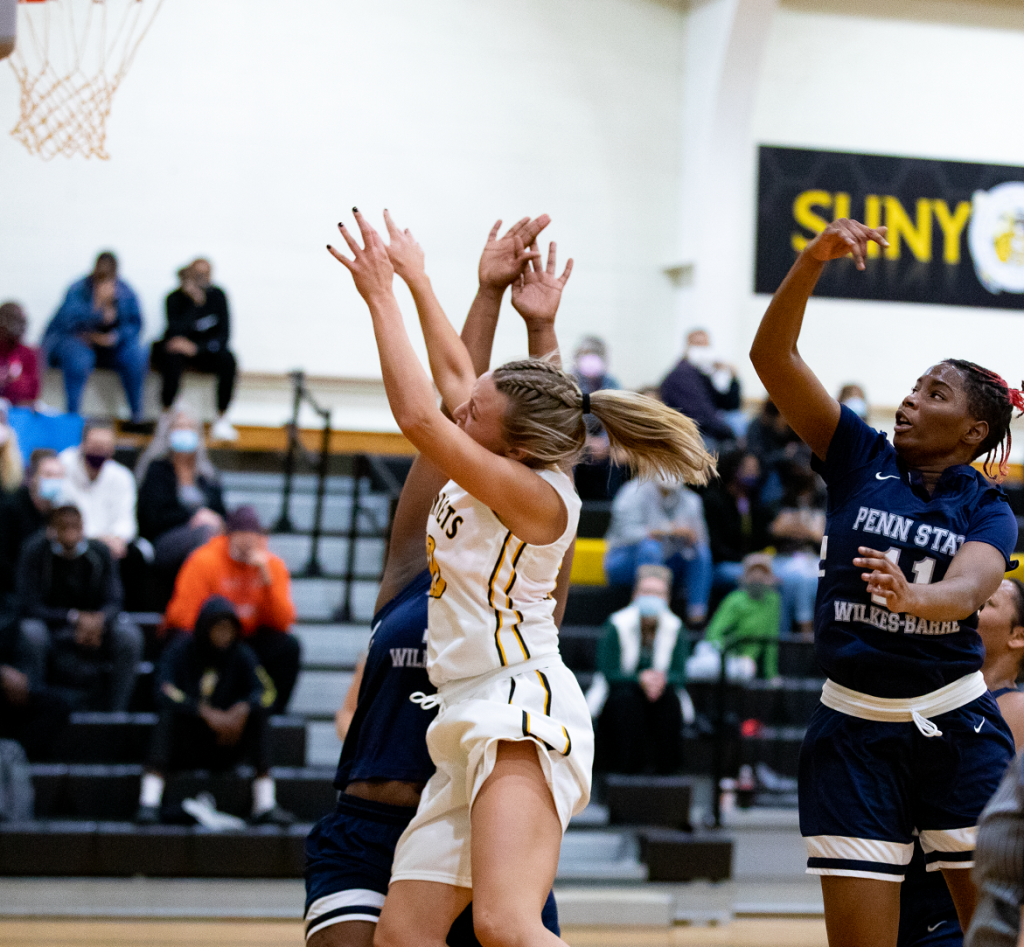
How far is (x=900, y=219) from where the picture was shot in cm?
1127

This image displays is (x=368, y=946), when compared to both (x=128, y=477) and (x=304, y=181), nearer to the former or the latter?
(x=128, y=477)

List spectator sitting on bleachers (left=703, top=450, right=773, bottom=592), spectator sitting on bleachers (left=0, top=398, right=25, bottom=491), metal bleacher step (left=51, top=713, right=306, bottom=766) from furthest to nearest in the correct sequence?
spectator sitting on bleachers (left=703, top=450, right=773, bottom=592) < spectator sitting on bleachers (left=0, top=398, right=25, bottom=491) < metal bleacher step (left=51, top=713, right=306, bottom=766)

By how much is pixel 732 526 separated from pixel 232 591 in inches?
139

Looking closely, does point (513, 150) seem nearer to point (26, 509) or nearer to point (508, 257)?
point (26, 509)

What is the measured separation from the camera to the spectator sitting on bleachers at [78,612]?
7031 millimetres

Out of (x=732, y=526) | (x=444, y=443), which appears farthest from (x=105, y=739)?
(x=444, y=443)

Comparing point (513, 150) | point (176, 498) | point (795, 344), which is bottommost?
point (176, 498)

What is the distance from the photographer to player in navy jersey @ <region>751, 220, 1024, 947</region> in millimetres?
2934

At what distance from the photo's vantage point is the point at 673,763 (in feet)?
24.3

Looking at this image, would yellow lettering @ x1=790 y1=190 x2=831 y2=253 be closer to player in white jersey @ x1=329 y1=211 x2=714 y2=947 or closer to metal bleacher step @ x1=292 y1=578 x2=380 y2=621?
metal bleacher step @ x1=292 y1=578 x2=380 y2=621

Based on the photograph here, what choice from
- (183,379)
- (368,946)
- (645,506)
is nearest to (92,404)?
(183,379)

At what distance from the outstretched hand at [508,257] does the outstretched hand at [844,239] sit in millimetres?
639

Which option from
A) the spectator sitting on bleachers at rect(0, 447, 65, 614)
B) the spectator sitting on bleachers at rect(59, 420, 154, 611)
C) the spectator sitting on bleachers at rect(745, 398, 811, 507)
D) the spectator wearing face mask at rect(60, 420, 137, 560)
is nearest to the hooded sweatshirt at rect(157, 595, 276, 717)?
the spectator sitting on bleachers at rect(0, 447, 65, 614)

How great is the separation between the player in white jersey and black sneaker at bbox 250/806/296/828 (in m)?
4.15
